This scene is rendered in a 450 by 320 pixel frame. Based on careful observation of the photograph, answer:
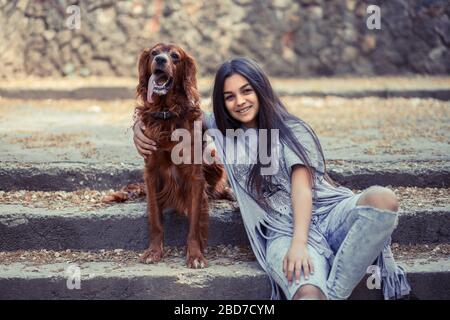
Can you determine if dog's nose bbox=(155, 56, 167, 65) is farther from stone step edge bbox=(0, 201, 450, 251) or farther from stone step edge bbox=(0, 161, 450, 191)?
stone step edge bbox=(0, 161, 450, 191)

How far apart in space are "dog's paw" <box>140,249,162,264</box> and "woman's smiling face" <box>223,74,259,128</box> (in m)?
0.88

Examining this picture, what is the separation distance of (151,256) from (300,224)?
0.91m

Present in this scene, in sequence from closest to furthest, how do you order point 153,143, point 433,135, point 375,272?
point 375,272
point 153,143
point 433,135

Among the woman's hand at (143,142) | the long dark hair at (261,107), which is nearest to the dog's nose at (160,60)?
the long dark hair at (261,107)

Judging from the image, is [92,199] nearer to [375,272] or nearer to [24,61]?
[375,272]

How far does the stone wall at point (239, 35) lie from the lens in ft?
29.6

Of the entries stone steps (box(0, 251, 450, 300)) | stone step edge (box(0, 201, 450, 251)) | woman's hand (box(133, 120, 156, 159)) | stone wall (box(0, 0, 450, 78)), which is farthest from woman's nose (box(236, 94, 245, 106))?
stone wall (box(0, 0, 450, 78))

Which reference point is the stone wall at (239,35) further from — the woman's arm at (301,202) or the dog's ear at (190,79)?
the woman's arm at (301,202)

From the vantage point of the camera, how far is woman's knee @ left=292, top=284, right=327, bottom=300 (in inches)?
123

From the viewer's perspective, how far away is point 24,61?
8938 millimetres

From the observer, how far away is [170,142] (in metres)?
3.72
